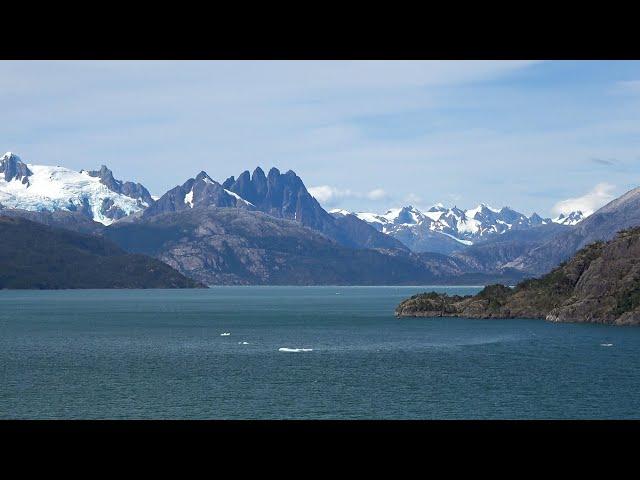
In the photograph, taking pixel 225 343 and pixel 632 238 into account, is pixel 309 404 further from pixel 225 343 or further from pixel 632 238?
pixel 632 238
